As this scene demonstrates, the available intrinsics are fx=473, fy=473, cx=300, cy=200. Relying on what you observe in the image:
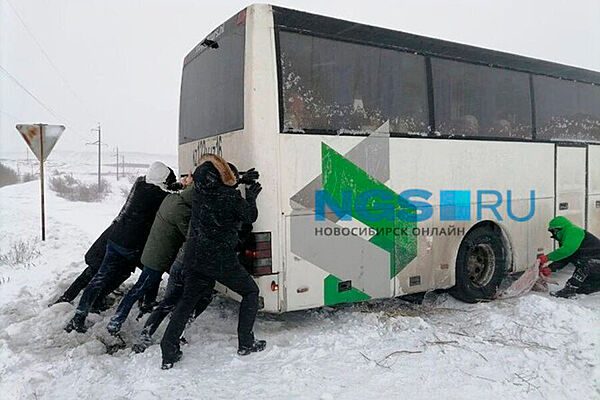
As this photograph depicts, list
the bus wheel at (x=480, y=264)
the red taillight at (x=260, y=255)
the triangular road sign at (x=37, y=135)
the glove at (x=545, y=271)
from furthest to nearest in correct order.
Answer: the triangular road sign at (x=37, y=135), the glove at (x=545, y=271), the bus wheel at (x=480, y=264), the red taillight at (x=260, y=255)

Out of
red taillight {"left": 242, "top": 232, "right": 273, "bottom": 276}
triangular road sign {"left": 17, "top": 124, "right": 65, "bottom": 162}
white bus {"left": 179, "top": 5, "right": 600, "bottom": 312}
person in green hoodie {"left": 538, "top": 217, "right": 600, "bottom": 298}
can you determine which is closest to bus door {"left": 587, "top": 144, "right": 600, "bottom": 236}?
white bus {"left": 179, "top": 5, "right": 600, "bottom": 312}

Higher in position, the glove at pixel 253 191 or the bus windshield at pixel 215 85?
the bus windshield at pixel 215 85

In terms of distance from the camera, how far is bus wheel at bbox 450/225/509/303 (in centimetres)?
640

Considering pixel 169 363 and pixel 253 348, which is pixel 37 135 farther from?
pixel 253 348

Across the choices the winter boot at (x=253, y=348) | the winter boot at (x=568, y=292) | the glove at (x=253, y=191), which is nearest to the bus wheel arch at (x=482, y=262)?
the winter boot at (x=568, y=292)

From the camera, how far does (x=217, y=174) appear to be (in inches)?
165

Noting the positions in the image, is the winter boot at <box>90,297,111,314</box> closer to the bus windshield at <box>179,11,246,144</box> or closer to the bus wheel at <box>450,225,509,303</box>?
the bus windshield at <box>179,11,246,144</box>

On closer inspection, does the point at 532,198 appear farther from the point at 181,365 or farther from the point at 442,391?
the point at 181,365

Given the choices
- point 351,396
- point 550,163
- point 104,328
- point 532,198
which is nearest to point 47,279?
point 104,328

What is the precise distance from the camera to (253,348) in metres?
4.50

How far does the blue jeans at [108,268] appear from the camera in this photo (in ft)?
16.6

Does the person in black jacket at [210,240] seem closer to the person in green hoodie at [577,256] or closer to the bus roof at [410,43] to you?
the bus roof at [410,43]

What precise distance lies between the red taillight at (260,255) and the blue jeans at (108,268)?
53.9 inches

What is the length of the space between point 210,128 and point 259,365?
289 centimetres
